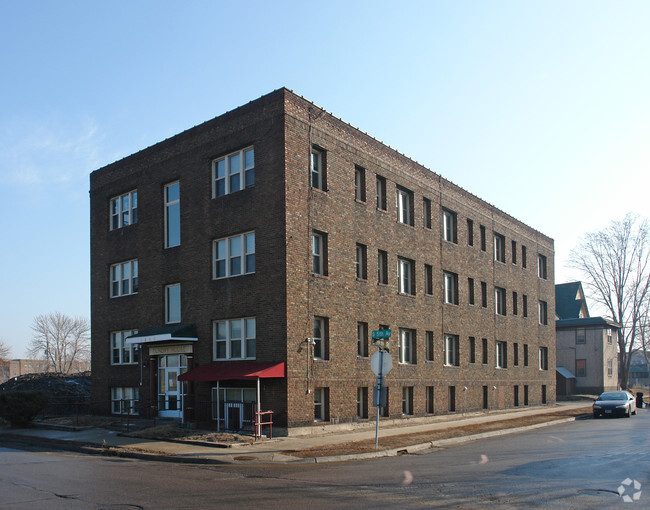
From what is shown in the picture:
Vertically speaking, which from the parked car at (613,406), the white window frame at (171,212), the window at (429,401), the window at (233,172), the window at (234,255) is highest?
the window at (233,172)

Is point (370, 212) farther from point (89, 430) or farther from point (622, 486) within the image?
point (622, 486)

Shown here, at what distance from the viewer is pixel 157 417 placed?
2644 centimetres

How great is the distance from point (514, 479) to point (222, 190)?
52.1ft

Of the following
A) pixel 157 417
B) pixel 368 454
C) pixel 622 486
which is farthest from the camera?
pixel 157 417

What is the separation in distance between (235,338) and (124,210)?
985 cm

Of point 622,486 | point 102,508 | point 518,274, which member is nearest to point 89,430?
point 102,508

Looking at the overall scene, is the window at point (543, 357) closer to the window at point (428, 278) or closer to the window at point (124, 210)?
the window at point (428, 278)

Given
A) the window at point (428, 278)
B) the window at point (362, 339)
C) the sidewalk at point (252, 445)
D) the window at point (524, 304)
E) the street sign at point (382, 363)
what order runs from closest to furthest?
the sidewalk at point (252, 445) → the street sign at point (382, 363) → the window at point (362, 339) → the window at point (428, 278) → the window at point (524, 304)

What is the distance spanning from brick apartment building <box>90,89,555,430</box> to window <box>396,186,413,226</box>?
94 millimetres

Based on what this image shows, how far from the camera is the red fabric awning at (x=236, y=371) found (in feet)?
69.1

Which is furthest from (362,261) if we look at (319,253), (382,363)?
(382,363)

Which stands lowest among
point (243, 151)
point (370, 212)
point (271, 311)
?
point (271, 311)

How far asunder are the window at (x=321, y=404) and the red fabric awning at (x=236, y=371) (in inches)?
101

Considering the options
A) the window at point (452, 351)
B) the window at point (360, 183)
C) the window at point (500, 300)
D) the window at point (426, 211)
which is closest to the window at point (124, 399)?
the window at point (360, 183)
